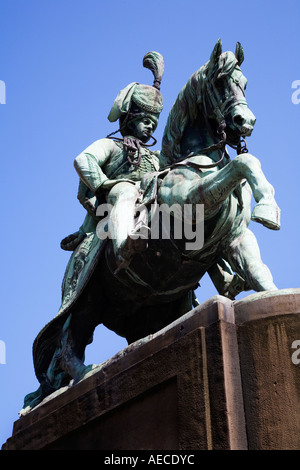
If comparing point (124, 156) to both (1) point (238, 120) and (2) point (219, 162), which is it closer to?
(2) point (219, 162)

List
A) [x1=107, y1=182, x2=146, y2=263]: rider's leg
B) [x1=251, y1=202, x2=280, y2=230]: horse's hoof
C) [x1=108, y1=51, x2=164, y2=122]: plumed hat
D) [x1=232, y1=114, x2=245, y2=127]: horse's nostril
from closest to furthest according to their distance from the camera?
1. [x1=251, y1=202, x2=280, y2=230]: horse's hoof
2. [x1=107, y1=182, x2=146, y2=263]: rider's leg
3. [x1=232, y1=114, x2=245, y2=127]: horse's nostril
4. [x1=108, y1=51, x2=164, y2=122]: plumed hat

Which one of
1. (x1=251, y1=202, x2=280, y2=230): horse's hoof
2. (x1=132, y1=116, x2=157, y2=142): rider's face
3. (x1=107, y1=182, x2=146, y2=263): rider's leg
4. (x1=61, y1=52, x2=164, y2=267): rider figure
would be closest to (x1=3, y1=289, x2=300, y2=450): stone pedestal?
(x1=251, y1=202, x2=280, y2=230): horse's hoof

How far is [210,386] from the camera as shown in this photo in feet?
14.6

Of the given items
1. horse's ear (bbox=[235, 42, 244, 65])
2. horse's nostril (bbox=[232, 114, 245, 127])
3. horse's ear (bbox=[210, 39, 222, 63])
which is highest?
horse's ear (bbox=[235, 42, 244, 65])

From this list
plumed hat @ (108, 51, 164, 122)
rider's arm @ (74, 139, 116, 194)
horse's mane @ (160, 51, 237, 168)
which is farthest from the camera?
plumed hat @ (108, 51, 164, 122)

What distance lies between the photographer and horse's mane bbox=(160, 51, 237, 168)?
645cm

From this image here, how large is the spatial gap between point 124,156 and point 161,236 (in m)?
1.36

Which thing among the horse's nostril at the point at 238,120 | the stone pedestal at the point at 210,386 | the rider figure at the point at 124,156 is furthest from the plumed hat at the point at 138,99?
the stone pedestal at the point at 210,386

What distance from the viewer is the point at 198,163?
6.32 m

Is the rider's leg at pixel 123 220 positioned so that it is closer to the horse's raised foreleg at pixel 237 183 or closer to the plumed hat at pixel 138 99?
the horse's raised foreleg at pixel 237 183

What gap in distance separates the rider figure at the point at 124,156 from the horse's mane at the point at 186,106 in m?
0.40

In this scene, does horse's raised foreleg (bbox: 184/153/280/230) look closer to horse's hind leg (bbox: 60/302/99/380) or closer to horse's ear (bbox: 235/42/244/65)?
horse's ear (bbox: 235/42/244/65)
